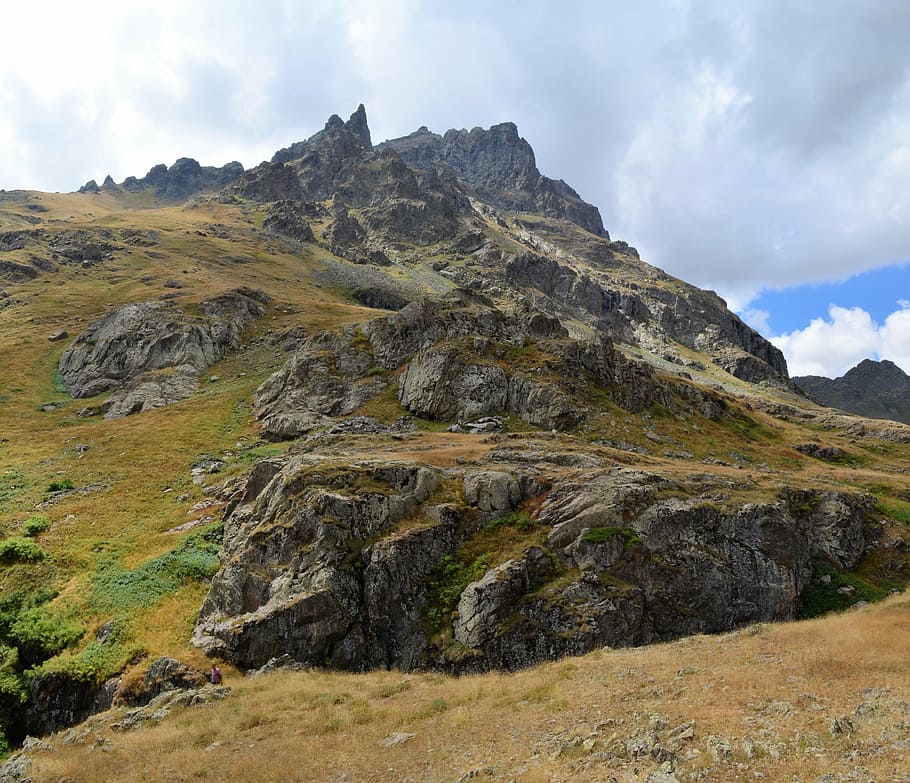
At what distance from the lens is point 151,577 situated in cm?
2673

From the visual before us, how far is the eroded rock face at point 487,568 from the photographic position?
21625 mm

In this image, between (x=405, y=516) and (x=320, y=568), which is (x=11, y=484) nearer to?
(x=320, y=568)

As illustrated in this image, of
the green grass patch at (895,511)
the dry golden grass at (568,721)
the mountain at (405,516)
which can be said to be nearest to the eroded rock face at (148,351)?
the mountain at (405,516)

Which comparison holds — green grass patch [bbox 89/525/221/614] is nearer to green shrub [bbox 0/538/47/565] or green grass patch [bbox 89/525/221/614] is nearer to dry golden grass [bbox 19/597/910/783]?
green shrub [bbox 0/538/47/565]

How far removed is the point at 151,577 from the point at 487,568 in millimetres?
17344

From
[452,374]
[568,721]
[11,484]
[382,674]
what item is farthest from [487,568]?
[11,484]

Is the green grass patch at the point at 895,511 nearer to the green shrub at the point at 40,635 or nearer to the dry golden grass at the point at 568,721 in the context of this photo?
the dry golden grass at the point at 568,721

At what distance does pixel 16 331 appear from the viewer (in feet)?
310

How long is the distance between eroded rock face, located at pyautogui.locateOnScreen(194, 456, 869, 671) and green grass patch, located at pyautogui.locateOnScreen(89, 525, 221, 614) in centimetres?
128

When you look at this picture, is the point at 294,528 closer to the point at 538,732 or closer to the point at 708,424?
the point at 538,732

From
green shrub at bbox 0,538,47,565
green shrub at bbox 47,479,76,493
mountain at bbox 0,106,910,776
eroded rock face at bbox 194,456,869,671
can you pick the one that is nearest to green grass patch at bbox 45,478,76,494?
green shrub at bbox 47,479,76,493

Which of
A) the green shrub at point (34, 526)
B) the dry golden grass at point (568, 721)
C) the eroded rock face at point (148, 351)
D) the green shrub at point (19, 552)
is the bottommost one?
the dry golden grass at point (568, 721)

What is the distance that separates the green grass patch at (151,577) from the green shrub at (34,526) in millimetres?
8176

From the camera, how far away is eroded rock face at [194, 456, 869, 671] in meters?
21.6
